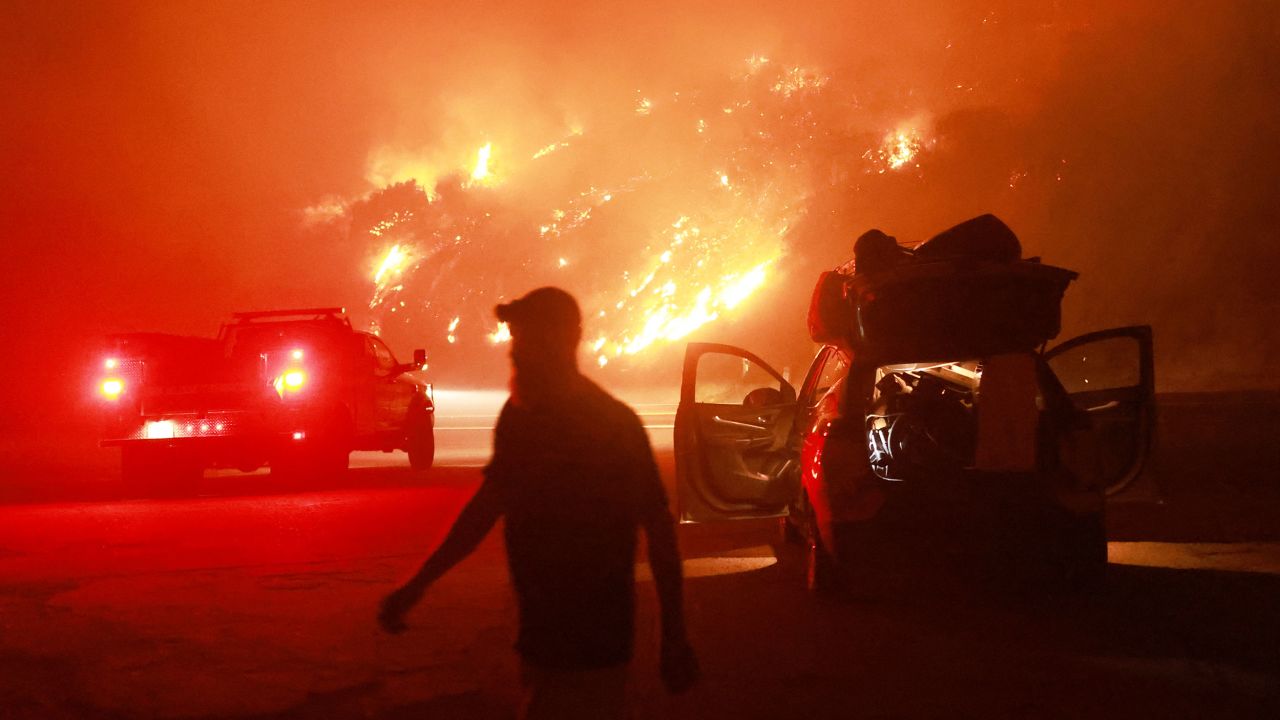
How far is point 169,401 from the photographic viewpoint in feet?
39.7

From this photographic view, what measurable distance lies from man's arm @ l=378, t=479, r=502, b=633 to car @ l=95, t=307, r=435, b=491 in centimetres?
965

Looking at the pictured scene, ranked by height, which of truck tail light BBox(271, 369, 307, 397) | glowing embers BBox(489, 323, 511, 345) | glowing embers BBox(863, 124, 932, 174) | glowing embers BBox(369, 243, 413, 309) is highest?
glowing embers BBox(863, 124, 932, 174)

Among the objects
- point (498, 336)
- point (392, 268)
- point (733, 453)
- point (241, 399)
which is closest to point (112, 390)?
point (241, 399)

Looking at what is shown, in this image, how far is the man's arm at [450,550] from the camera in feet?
10.1

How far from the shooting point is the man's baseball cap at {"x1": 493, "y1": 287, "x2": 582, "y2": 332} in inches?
115

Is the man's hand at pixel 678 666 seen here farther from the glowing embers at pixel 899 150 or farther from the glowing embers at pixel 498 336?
the glowing embers at pixel 498 336

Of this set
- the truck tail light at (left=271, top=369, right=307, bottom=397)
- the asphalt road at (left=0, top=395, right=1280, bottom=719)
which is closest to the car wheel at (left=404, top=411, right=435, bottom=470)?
the truck tail light at (left=271, top=369, right=307, bottom=397)

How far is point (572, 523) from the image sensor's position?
9.16 ft

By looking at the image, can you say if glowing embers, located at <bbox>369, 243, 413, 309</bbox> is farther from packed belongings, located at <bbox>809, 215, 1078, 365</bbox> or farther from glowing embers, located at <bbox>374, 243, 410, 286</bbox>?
packed belongings, located at <bbox>809, 215, 1078, 365</bbox>

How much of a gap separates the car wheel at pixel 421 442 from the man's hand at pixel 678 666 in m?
12.4

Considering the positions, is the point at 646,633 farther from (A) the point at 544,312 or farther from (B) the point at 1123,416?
(B) the point at 1123,416

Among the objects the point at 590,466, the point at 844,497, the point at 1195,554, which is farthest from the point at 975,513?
the point at 590,466

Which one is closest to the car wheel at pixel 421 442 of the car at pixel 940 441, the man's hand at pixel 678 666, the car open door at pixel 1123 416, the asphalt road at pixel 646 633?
the asphalt road at pixel 646 633

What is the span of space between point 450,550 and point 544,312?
2.38 ft
